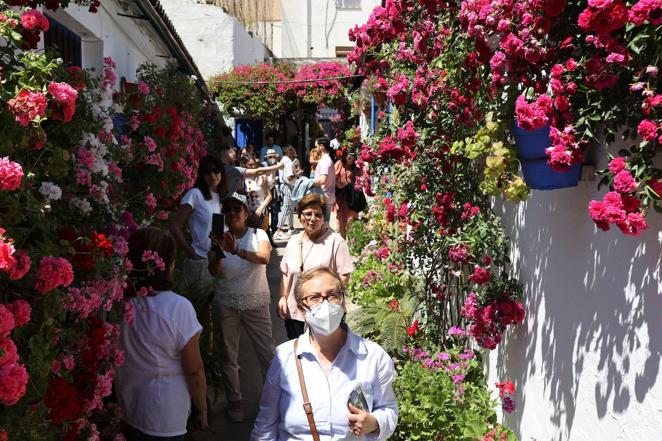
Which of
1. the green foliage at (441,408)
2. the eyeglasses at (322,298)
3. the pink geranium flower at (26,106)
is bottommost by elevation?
the green foliage at (441,408)

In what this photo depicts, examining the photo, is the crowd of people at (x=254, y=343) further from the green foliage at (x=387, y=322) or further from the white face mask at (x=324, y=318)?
the green foliage at (x=387, y=322)

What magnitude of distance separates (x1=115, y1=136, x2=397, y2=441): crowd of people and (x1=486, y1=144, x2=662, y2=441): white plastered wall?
873 mm

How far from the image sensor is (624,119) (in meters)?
2.43

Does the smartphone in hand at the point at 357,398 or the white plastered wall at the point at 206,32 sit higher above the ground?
the white plastered wall at the point at 206,32

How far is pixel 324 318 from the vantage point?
9.37ft

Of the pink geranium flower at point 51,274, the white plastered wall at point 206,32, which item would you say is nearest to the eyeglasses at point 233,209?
the pink geranium flower at point 51,274

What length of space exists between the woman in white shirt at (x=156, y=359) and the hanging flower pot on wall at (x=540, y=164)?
1822 mm

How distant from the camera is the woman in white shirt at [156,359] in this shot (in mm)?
3475

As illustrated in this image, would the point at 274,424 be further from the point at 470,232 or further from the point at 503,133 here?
the point at 470,232

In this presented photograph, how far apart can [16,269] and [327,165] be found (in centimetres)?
931

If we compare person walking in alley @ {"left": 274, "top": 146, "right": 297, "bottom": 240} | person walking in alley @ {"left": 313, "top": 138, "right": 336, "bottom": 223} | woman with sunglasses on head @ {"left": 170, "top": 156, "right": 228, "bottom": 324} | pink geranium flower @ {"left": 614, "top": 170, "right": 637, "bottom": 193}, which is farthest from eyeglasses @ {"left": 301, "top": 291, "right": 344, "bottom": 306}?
person walking in alley @ {"left": 274, "top": 146, "right": 297, "bottom": 240}

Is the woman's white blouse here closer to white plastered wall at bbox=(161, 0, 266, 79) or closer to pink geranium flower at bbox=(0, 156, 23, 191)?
pink geranium flower at bbox=(0, 156, 23, 191)

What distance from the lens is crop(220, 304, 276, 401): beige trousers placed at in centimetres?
544

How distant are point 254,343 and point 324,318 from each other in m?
2.81
